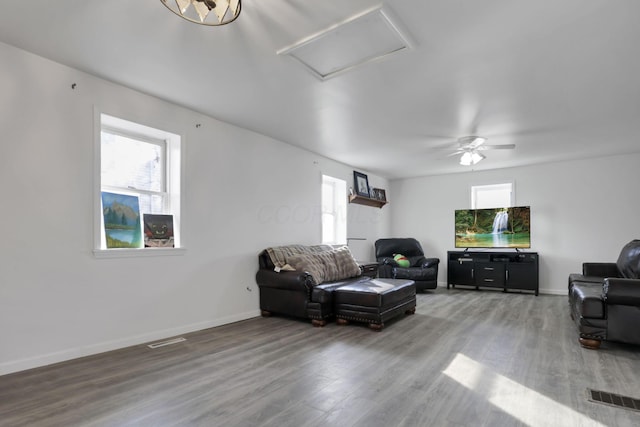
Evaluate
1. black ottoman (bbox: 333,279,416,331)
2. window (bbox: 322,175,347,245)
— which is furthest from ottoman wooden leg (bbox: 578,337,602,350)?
window (bbox: 322,175,347,245)

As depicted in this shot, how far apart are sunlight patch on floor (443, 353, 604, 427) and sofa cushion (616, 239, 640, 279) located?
2533 mm

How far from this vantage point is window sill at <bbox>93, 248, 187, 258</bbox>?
121 inches

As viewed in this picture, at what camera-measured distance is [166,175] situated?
3.82 metres

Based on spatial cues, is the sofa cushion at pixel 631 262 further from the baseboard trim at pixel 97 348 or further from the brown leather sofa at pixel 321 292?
the baseboard trim at pixel 97 348

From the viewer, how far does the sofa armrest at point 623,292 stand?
2.98 m

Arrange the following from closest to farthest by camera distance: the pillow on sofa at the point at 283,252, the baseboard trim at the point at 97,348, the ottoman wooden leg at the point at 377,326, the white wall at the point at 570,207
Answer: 1. the baseboard trim at the point at 97,348
2. the ottoman wooden leg at the point at 377,326
3. the pillow on sofa at the point at 283,252
4. the white wall at the point at 570,207

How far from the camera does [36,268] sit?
2.70m

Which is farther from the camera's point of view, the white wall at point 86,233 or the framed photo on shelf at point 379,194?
the framed photo on shelf at point 379,194

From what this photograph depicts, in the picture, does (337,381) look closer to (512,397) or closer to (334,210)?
(512,397)

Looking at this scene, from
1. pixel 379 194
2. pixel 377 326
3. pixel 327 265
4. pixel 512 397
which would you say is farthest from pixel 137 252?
pixel 379 194

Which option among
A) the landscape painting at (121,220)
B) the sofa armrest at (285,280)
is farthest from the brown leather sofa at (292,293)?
the landscape painting at (121,220)

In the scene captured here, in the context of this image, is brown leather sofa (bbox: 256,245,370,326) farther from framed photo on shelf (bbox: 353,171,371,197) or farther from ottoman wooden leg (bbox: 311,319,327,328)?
framed photo on shelf (bbox: 353,171,371,197)

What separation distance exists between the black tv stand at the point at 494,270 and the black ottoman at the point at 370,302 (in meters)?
2.99

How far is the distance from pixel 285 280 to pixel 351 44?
273 centimetres
